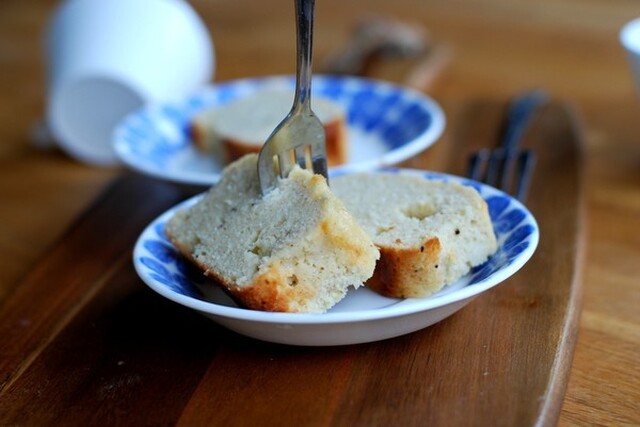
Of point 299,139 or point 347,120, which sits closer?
point 299,139

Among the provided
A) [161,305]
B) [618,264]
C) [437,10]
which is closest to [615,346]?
[618,264]

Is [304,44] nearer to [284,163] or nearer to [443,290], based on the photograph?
[284,163]

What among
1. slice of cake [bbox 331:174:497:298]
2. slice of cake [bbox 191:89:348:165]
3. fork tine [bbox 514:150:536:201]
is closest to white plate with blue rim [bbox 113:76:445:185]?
slice of cake [bbox 191:89:348:165]

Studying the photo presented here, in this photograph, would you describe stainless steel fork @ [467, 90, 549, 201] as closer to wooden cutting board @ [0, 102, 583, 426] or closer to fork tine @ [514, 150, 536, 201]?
fork tine @ [514, 150, 536, 201]

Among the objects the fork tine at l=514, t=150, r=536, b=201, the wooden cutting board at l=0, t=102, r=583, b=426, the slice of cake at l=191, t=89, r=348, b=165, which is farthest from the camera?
the slice of cake at l=191, t=89, r=348, b=165

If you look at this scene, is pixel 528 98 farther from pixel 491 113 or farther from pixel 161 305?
pixel 161 305

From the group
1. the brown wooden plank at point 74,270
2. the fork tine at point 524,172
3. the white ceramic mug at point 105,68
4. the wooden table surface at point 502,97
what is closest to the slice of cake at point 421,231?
the wooden table surface at point 502,97

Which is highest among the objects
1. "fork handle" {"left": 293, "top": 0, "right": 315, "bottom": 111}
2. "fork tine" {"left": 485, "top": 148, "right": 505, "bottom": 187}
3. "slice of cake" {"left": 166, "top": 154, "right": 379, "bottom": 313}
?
"fork handle" {"left": 293, "top": 0, "right": 315, "bottom": 111}

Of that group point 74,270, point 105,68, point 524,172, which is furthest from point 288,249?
point 105,68
